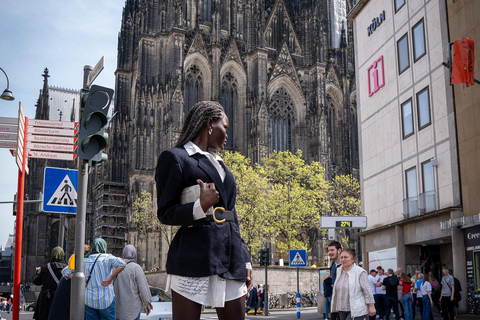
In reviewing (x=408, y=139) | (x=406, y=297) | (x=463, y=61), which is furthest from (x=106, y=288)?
(x=408, y=139)

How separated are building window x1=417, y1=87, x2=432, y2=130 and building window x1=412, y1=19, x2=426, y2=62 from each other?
1445mm

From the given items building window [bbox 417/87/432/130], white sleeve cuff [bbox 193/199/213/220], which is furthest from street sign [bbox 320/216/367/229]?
white sleeve cuff [bbox 193/199/213/220]

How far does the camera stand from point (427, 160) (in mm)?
22125

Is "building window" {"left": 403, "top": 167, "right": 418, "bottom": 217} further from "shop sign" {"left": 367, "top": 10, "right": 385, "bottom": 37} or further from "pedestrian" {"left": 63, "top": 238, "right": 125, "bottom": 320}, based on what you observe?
"pedestrian" {"left": 63, "top": 238, "right": 125, "bottom": 320}

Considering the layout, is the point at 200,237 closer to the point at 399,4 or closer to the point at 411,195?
the point at 411,195

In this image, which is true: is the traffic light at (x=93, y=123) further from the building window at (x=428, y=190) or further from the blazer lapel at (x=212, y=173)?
the building window at (x=428, y=190)

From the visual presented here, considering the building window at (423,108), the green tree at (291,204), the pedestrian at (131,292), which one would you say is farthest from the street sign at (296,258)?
the green tree at (291,204)

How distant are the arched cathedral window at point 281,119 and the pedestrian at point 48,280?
1820 inches

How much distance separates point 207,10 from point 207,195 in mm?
54115

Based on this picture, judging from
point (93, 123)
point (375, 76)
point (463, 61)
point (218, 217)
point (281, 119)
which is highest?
point (281, 119)

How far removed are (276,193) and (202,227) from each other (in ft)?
125

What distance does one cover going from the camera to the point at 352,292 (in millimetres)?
8102

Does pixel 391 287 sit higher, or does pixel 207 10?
pixel 207 10

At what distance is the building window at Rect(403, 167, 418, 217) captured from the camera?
2284 centimetres
